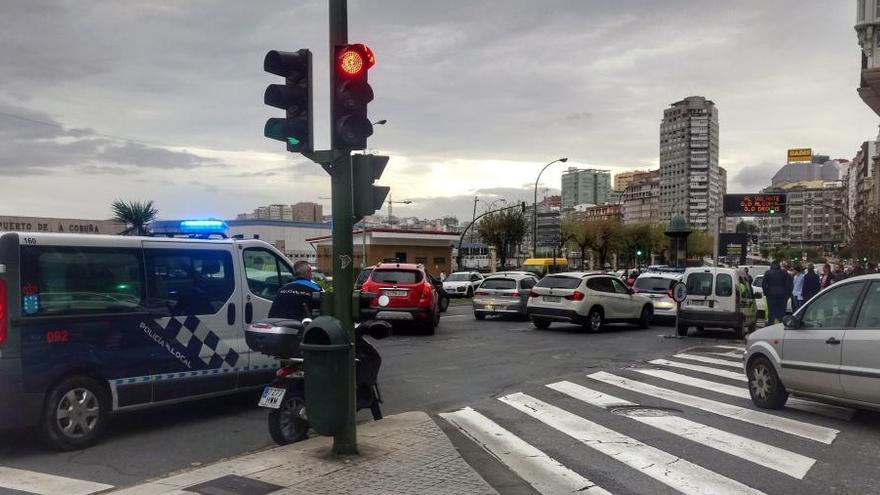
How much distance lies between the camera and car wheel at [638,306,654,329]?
20562mm

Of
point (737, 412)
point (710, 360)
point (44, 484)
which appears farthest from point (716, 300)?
point (44, 484)

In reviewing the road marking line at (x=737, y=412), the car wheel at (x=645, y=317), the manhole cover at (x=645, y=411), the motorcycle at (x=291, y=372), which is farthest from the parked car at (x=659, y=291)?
the motorcycle at (x=291, y=372)

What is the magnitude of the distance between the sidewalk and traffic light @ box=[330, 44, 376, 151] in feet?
8.43

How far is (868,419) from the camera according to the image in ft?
25.9

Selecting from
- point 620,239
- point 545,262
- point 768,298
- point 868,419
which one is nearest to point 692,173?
point 620,239

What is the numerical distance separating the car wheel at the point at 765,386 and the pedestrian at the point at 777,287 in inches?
368

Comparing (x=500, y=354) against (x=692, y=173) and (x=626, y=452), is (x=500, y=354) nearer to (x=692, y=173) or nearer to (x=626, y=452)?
(x=626, y=452)

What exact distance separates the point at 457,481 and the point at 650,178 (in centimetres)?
20111

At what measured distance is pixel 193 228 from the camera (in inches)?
333

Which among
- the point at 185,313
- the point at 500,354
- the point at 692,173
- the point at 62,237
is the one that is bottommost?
the point at 500,354

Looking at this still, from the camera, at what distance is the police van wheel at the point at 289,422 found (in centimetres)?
652

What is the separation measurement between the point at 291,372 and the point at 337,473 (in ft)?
4.84

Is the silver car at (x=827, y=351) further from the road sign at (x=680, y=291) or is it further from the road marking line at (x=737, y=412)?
the road sign at (x=680, y=291)

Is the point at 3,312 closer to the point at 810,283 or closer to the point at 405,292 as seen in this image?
the point at 405,292
